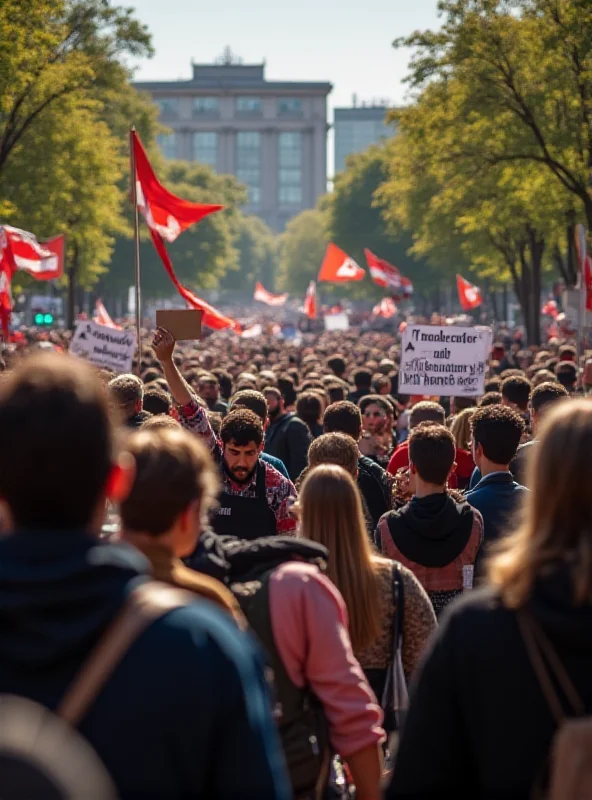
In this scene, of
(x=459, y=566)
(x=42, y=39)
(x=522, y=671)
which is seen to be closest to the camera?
(x=522, y=671)

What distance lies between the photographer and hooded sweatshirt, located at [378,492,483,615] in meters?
5.73

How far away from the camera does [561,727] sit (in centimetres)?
243

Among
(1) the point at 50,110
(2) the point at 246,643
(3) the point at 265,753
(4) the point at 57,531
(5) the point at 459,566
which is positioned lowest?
(5) the point at 459,566

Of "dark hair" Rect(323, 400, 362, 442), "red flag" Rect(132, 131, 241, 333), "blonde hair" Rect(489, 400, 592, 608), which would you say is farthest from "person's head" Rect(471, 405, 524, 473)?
"red flag" Rect(132, 131, 241, 333)

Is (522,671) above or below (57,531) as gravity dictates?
below

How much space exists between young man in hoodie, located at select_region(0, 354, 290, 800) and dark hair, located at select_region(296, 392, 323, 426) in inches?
340

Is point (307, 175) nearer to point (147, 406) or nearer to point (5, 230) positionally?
point (5, 230)

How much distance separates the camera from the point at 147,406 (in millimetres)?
9531

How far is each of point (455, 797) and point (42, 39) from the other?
24259mm

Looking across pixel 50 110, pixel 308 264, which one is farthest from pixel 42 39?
pixel 308 264

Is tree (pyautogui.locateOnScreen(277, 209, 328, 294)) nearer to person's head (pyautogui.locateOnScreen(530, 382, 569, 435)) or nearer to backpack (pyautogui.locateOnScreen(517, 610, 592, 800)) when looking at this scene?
person's head (pyautogui.locateOnScreen(530, 382, 569, 435))

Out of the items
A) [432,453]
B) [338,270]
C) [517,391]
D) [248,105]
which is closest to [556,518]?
[432,453]

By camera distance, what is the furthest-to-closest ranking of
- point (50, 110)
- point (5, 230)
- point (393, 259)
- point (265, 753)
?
1. point (393, 259)
2. point (50, 110)
3. point (5, 230)
4. point (265, 753)

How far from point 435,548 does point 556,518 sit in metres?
3.16
